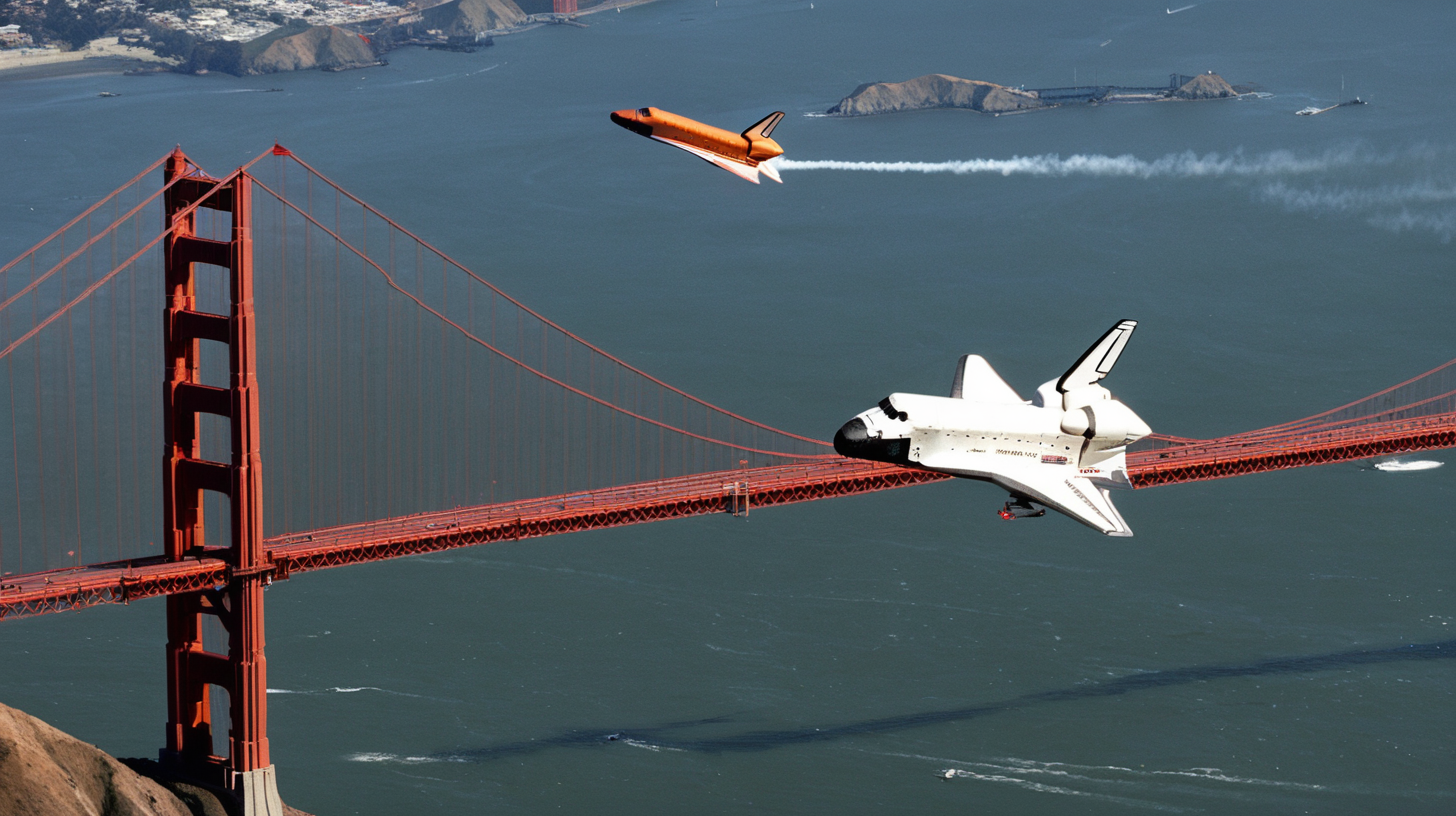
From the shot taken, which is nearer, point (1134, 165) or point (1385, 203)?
point (1385, 203)

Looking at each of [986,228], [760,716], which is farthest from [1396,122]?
[760,716]

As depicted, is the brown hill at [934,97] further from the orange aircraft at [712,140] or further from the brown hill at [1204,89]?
the orange aircraft at [712,140]

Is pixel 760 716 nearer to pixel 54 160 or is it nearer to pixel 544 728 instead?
pixel 544 728

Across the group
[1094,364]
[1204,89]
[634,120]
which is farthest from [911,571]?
[1204,89]

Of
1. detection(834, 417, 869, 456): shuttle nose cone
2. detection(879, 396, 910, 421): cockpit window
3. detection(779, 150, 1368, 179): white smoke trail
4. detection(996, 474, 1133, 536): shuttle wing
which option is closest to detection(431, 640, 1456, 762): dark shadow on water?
detection(996, 474, 1133, 536): shuttle wing

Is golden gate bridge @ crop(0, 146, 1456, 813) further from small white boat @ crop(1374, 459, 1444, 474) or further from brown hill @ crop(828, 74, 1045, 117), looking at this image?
brown hill @ crop(828, 74, 1045, 117)

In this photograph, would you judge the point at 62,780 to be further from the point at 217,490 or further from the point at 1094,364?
the point at 1094,364
